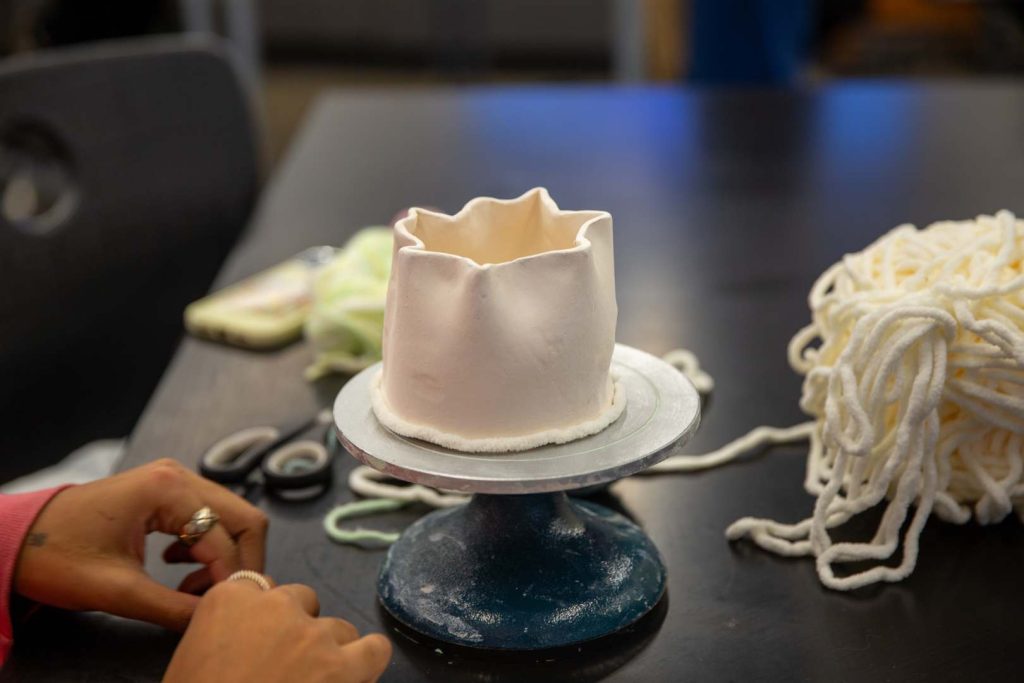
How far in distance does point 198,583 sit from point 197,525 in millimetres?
41

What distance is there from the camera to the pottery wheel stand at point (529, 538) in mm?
610

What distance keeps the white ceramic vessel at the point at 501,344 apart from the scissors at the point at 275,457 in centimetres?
21

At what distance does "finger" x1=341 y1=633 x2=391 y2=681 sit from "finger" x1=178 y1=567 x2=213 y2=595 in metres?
0.16

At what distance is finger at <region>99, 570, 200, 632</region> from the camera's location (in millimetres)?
668

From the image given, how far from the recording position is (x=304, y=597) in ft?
2.13

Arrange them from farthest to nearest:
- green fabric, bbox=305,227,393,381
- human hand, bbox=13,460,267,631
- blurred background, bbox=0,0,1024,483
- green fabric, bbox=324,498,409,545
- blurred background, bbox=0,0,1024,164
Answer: blurred background, bbox=0,0,1024,164 < blurred background, bbox=0,0,1024,483 < green fabric, bbox=305,227,393,381 < green fabric, bbox=324,498,409,545 < human hand, bbox=13,460,267,631

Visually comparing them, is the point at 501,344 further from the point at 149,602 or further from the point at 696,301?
the point at 696,301

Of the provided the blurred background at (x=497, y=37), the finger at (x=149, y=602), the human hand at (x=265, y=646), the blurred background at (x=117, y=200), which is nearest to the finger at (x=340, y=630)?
the human hand at (x=265, y=646)

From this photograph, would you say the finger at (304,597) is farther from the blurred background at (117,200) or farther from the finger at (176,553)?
the blurred background at (117,200)

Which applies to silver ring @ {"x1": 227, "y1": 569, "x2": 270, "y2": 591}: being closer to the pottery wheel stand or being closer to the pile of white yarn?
the pottery wheel stand

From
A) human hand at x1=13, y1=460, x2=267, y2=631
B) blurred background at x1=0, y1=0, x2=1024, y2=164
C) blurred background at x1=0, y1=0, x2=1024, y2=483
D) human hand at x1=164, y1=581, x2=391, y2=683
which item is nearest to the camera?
human hand at x1=164, y1=581, x2=391, y2=683

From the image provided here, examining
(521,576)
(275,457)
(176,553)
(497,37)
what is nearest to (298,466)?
(275,457)

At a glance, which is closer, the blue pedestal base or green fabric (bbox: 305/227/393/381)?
the blue pedestal base

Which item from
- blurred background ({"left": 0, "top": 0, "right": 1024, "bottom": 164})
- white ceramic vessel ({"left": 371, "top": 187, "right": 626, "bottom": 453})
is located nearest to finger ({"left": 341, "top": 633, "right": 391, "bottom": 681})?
white ceramic vessel ({"left": 371, "top": 187, "right": 626, "bottom": 453})
